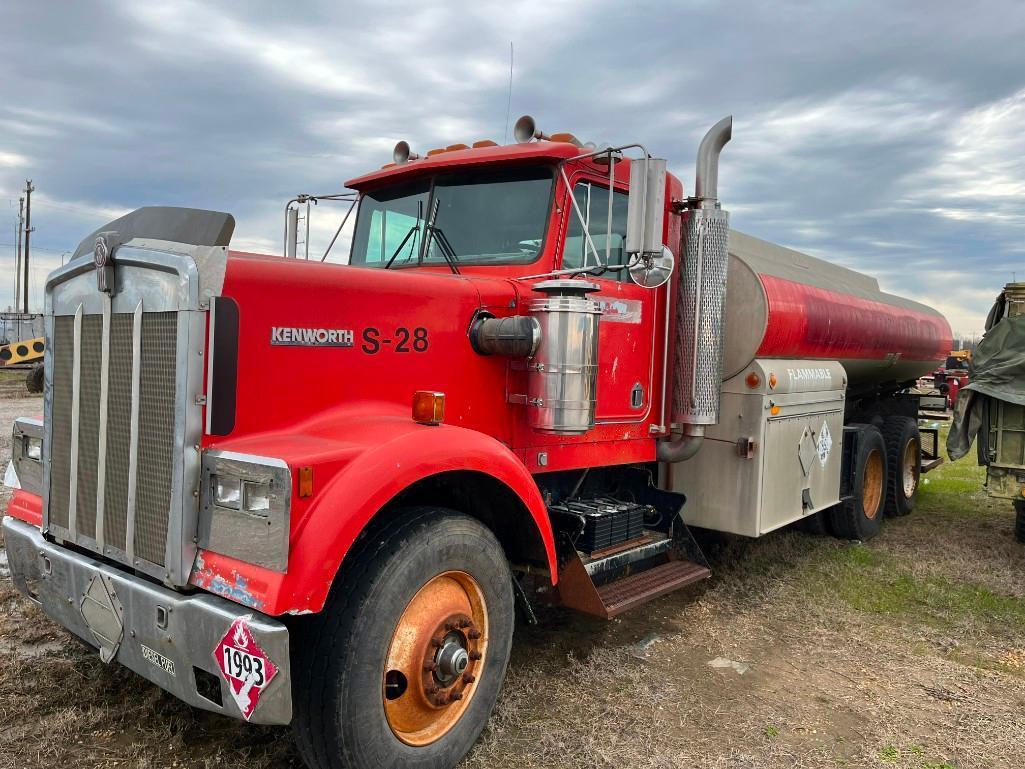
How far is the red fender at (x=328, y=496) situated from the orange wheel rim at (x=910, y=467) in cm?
668

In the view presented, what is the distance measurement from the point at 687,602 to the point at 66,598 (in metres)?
3.68

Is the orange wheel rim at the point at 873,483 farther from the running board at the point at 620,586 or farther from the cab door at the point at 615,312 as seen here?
the cab door at the point at 615,312

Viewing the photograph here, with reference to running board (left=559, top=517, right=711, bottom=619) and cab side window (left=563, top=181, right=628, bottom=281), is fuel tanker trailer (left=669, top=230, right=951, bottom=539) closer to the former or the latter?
running board (left=559, top=517, right=711, bottom=619)

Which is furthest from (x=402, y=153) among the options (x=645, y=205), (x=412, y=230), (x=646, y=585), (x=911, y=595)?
(x=911, y=595)

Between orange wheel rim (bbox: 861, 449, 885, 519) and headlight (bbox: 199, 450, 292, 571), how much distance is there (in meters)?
6.34

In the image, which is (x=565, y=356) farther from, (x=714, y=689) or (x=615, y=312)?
(x=714, y=689)

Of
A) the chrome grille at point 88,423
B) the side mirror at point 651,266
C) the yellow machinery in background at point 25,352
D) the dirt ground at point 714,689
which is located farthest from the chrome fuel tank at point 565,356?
the yellow machinery in background at point 25,352

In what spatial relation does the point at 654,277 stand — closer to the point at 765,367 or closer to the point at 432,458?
the point at 432,458

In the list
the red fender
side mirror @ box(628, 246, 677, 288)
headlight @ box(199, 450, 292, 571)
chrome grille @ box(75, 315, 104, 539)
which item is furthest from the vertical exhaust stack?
chrome grille @ box(75, 315, 104, 539)

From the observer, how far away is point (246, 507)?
2486 millimetres

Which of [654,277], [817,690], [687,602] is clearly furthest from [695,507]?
[654,277]

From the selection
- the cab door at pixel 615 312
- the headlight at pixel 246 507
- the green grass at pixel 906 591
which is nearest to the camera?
the headlight at pixel 246 507

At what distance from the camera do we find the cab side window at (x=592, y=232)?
4.04m

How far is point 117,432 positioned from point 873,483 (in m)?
6.76
